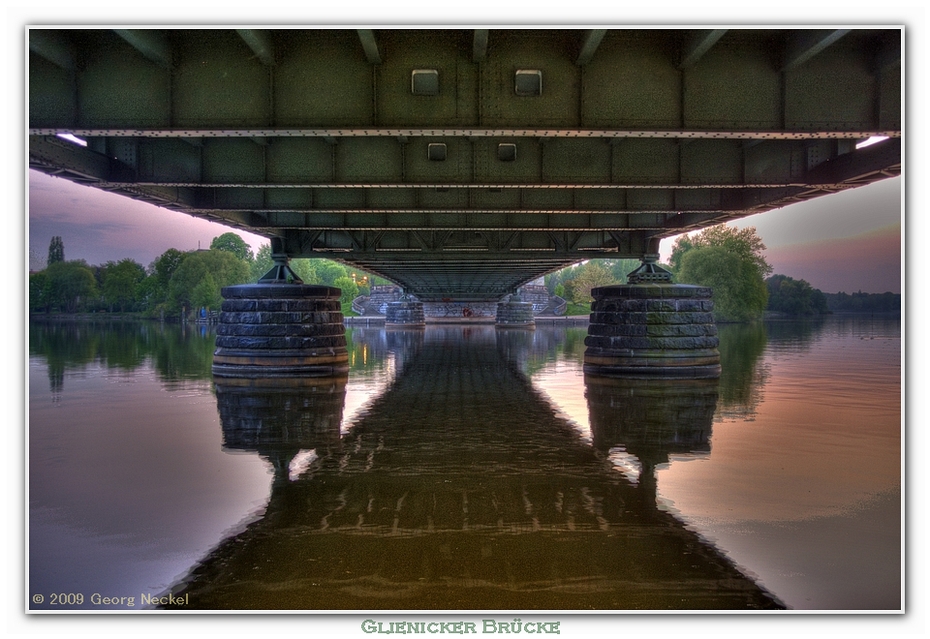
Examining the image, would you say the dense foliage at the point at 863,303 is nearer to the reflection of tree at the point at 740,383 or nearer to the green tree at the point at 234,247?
the reflection of tree at the point at 740,383

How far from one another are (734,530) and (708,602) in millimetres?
2002

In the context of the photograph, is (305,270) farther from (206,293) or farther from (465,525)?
(465,525)

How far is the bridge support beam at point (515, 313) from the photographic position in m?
93.1

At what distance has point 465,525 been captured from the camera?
8016mm

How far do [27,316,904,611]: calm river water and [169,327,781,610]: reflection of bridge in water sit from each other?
0.12ft

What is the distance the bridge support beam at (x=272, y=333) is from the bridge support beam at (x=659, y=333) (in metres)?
10.3

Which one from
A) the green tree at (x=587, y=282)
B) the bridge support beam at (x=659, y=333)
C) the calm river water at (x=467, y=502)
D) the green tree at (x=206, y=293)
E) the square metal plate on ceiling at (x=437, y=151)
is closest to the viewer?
the calm river water at (x=467, y=502)

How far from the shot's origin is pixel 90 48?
11.7m

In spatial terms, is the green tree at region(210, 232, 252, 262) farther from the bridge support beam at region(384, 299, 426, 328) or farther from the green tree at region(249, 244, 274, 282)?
the bridge support beam at region(384, 299, 426, 328)

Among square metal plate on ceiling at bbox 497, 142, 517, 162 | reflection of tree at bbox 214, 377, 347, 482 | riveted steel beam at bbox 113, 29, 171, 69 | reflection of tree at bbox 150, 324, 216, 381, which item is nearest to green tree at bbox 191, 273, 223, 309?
reflection of tree at bbox 150, 324, 216, 381

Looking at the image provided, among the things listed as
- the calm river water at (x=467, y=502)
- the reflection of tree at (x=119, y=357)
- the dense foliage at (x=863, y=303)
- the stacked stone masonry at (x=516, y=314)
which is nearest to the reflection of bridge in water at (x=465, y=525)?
the calm river water at (x=467, y=502)

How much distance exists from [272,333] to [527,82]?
1488 cm

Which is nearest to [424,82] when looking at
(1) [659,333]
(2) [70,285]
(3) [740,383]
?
(2) [70,285]
